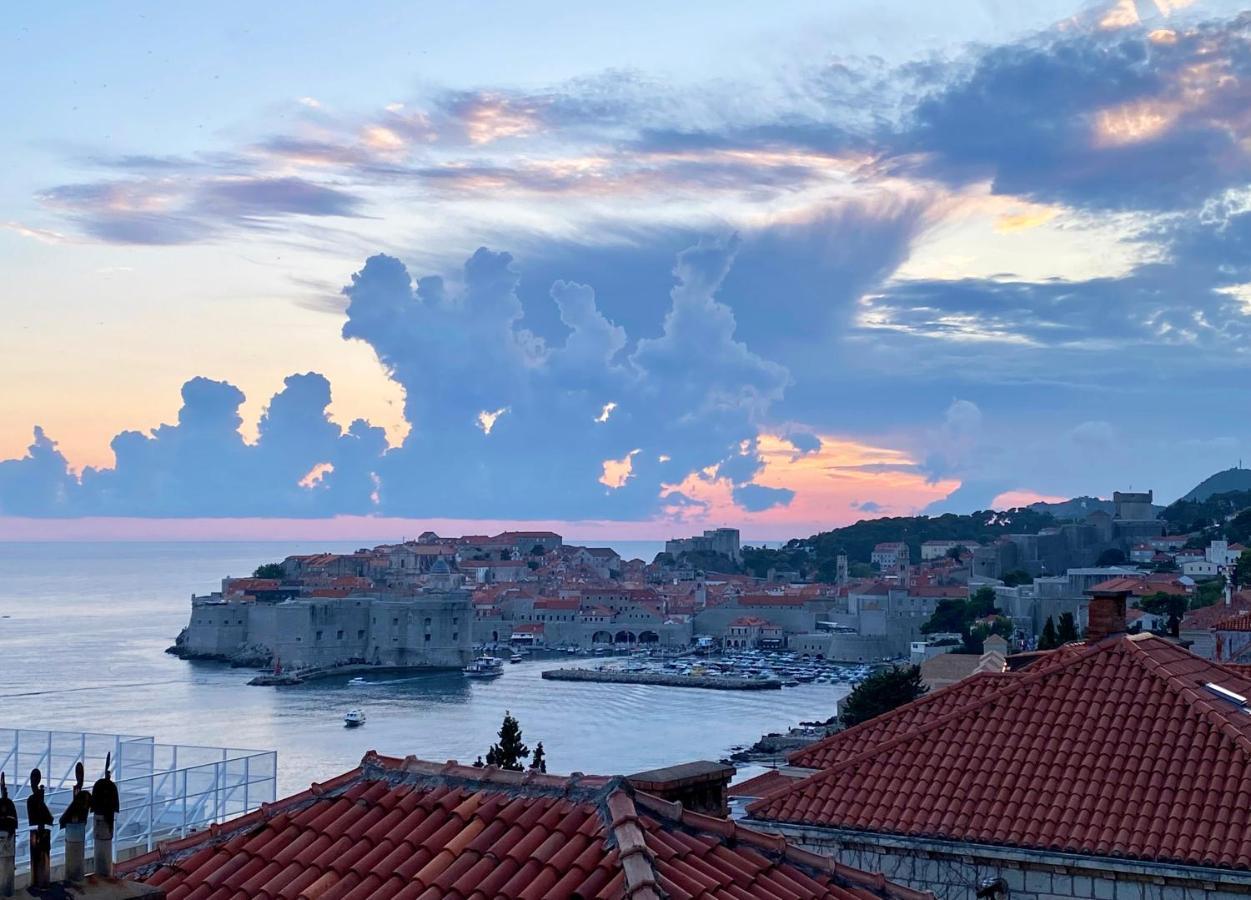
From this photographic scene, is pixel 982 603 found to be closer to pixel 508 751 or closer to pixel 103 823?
pixel 508 751

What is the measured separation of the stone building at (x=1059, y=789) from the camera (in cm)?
545

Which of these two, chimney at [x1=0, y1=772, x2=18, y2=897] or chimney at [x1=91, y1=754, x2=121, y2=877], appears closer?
chimney at [x1=0, y1=772, x2=18, y2=897]

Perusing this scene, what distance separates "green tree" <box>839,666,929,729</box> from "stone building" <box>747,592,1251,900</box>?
2131 cm

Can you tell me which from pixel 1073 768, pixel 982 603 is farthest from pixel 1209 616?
pixel 982 603

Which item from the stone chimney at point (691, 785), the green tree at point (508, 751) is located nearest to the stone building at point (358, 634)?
the green tree at point (508, 751)

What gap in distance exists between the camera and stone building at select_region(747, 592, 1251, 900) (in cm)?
545

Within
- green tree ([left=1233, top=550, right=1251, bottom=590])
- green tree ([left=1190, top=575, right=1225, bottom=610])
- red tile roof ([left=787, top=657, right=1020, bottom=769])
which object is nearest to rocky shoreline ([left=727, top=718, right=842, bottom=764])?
green tree ([left=1190, top=575, right=1225, bottom=610])

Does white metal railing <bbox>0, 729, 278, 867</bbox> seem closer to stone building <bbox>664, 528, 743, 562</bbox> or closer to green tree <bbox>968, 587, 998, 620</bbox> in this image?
green tree <bbox>968, 587, 998, 620</bbox>

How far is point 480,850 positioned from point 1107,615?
4.90 m

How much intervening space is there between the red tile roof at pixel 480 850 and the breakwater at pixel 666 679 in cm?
5497

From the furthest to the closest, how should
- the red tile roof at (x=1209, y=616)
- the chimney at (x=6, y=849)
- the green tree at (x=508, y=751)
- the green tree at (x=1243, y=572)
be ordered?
the green tree at (x=1243, y=572)
the red tile roof at (x=1209, y=616)
the green tree at (x=508, y=751)
the chimney at (x=6, y=849)

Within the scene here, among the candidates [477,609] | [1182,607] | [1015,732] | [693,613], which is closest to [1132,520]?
[693,613]

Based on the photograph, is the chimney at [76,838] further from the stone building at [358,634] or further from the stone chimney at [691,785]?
the stone building at [358,634]

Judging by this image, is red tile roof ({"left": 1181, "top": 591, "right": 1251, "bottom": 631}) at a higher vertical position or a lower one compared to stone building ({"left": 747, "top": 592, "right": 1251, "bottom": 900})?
higher
